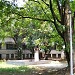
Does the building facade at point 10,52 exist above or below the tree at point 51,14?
below

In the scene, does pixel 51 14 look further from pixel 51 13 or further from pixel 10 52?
pixel 10 52

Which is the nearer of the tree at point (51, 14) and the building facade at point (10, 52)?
the tree at point (51, 14)

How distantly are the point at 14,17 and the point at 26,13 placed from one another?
1.51m

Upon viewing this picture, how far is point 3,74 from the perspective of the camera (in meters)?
20.9

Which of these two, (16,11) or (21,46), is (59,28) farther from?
(21,46)

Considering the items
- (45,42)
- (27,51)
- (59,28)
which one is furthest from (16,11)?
(27,51)

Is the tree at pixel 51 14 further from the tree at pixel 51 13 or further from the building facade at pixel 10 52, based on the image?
the building facade at pixel 10 52

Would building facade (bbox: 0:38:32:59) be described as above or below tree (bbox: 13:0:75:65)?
below

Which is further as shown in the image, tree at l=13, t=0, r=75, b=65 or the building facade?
the building facade

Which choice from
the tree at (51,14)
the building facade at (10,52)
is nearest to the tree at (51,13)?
the tree at (51,14)

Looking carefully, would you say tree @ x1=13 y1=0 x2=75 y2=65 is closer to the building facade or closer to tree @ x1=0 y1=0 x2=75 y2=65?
tree @ x1=0 y1=0 x2=75 y2=65

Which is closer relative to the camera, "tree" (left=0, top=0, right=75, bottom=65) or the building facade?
"tree" (left=0, top=0, right=75, bottom=65)

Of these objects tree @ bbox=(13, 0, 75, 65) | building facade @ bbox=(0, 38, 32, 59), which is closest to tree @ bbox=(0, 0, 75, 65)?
tree @ bbox=(13, 0, 75, 65)

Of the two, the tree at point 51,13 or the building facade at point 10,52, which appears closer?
the tree at point 51,13
